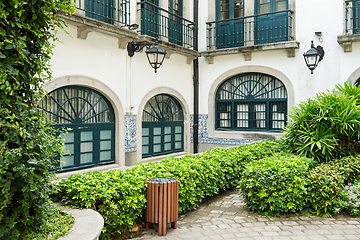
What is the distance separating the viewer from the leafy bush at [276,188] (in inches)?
212

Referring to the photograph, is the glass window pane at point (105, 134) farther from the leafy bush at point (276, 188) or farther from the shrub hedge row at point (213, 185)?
the leafy bush at point (276, 188)

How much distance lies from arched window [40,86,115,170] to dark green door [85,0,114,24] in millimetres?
1893

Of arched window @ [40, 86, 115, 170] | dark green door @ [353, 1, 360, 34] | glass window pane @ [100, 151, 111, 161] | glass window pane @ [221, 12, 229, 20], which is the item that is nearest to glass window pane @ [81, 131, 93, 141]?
arched window @ [40, 86, 115, 170]

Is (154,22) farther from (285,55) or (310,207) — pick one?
(310,207)

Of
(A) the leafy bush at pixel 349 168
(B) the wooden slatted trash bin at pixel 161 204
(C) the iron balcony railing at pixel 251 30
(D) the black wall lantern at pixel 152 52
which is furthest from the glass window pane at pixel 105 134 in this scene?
(A) the leafy bush at pixel 349 168

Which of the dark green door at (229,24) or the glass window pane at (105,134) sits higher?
the dark green door at (229,24)

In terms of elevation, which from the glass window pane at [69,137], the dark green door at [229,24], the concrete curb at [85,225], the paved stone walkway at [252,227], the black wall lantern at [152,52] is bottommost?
the paved stone walkway at [252,227]

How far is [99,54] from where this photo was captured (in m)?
8.21

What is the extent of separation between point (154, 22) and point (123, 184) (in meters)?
6.67

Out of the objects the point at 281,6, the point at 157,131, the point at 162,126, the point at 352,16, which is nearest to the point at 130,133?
the point at 157,131

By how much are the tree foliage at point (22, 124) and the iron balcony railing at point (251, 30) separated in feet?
29.4

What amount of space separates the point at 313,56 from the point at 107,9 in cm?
607

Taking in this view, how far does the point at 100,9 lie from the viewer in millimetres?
8305

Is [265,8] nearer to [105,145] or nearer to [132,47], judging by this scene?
[132,47]
